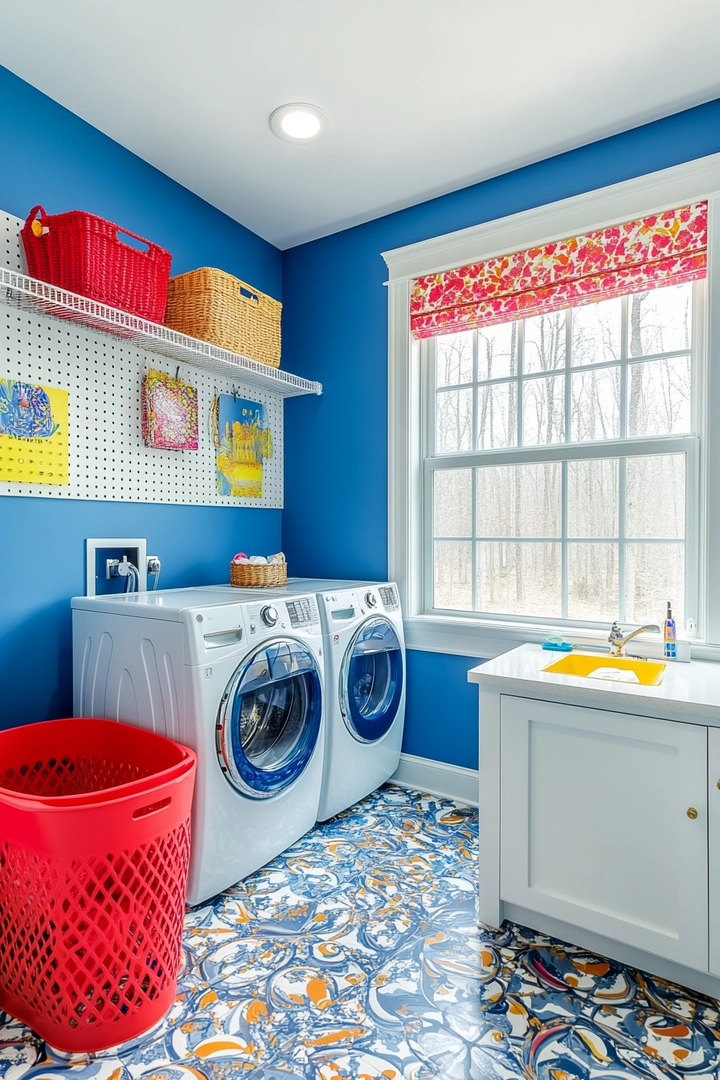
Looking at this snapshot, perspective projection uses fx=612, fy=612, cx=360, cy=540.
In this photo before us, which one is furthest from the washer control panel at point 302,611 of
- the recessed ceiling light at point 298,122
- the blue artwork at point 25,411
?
the recessed ceiling light at point 298,122

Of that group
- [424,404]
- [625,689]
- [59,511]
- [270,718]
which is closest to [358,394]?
[424,404]

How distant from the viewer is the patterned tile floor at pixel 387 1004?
1329 mm

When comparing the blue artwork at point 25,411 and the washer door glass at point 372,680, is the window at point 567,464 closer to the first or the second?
the washer door glass at point 372,680

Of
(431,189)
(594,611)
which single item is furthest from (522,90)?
(594,611)

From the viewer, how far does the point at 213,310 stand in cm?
237

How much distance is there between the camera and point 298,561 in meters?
3.13

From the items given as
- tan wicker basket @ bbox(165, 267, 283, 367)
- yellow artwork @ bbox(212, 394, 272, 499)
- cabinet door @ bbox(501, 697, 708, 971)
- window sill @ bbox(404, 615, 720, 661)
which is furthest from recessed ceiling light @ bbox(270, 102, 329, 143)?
cabinet door @ bbox(501, 697, 708, 971)

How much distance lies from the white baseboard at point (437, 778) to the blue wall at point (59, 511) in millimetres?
1268

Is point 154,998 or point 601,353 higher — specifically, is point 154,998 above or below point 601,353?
below

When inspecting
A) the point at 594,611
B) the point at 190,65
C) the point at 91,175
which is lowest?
the point at 594,611

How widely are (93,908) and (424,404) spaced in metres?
2.23

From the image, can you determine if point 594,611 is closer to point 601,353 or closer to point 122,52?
point 601,353

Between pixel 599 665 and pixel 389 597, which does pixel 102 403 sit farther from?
pixel 599 665

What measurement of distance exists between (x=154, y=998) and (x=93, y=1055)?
151 millimetres
